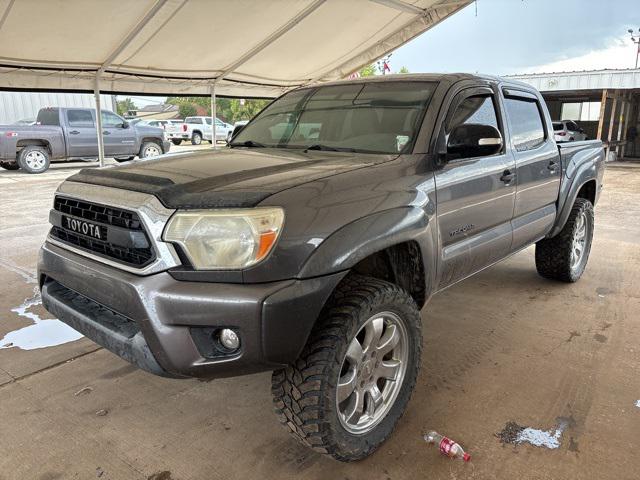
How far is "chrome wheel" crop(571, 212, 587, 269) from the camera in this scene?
14.8ft

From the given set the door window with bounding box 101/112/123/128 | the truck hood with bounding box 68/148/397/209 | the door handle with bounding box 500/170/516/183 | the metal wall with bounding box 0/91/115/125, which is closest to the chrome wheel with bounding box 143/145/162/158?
the door window with bounding box 101/112/123/128

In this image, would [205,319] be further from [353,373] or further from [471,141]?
[471,141]

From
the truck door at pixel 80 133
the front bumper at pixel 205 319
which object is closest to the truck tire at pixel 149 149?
the truck door at pixel 80 133

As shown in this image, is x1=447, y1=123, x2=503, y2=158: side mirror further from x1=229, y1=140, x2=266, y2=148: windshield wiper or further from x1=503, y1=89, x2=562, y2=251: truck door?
x1=229, y1=140, x2=266, y2=148: windshield wiper

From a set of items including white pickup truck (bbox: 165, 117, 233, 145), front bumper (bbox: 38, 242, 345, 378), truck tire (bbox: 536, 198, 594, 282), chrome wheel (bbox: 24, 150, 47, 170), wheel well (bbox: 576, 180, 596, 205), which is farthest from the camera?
white pickup truck (bbox: 165, 117, 233, 145)

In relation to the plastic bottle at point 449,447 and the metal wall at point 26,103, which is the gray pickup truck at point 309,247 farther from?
the metal wall at point 26,103

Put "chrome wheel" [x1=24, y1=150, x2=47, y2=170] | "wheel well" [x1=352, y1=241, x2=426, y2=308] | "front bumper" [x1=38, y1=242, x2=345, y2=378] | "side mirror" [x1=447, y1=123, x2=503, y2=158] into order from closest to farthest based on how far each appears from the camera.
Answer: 1. "front bumper" [x1=38, y1=242, x2=345, y2=378]
2. "wheel well" [x1=352, y1=241, x2=426, y2=308]
3. "side mirror" [x1=447, y1=123, x2=503, y2=158]
4. "chrome wheel" [x1=24, y1=150, x2=47, y2=170]

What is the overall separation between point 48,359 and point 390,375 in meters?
2.13

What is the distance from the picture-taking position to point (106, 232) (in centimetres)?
212

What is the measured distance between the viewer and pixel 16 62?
7637mm

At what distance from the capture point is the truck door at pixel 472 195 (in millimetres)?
2705

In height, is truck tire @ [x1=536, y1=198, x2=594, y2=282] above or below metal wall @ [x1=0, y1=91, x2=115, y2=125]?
below

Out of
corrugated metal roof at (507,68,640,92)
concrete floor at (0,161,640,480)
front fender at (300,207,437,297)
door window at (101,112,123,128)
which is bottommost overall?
concrete floor at (0,161,640,480)

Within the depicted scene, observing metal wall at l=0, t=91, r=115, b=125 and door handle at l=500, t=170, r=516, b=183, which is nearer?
door handle at l=500, t=170, r=516, b=183
